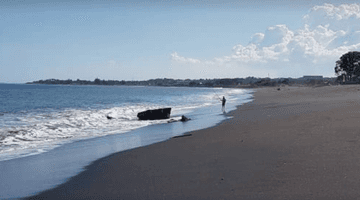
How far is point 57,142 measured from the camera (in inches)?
477

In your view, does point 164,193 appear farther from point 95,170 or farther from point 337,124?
point 337,124

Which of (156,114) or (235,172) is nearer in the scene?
(235,172)

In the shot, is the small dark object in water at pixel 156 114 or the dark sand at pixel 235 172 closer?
the dark sand at pixel 235 172

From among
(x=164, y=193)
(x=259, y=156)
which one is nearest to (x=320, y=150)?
(x=259, y=156)

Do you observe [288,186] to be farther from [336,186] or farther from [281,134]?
[281,134]

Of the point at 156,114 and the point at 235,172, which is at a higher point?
the point at 235,172

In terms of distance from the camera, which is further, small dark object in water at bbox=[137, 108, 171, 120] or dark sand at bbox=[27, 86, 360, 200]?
small dark object in water at bbox=[137, 108, 171, 120]

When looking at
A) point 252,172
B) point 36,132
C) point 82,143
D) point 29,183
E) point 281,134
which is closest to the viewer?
point 252,172

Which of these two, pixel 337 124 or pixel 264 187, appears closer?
pixel 264 187

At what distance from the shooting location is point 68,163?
7.99 metres

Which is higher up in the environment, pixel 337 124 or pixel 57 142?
pixel 337 124

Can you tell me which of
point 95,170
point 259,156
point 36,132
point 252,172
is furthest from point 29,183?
point 36,132

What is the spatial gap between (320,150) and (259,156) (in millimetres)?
1403

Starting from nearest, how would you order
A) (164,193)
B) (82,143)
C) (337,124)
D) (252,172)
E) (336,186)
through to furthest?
(336,186) → (164,193) → (252,172) → (337,124) → (82,143)
